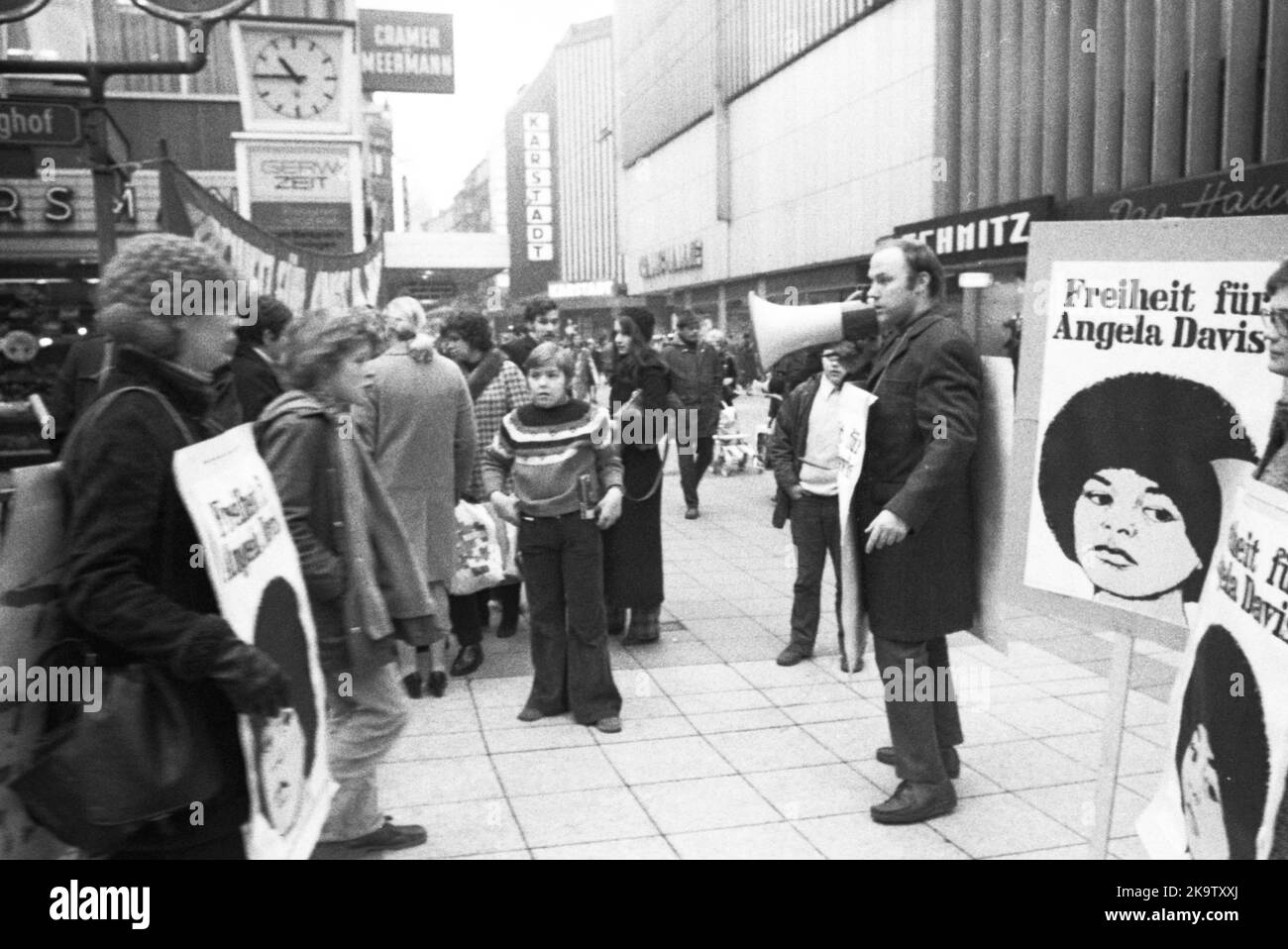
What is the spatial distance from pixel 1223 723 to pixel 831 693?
129 inches

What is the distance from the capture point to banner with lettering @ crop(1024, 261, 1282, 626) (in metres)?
2.57

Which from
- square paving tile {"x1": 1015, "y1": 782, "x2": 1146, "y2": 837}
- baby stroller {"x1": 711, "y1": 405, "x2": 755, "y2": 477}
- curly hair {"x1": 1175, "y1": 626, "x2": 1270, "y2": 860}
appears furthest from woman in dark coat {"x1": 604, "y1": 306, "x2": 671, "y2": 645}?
baby stroller {"x1": 711, "y1": 405, "x2": 755, "y2": 477}

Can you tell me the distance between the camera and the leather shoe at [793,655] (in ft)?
18.8

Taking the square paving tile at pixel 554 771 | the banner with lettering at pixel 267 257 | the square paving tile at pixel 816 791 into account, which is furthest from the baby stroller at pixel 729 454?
the square paving tile at pixel 816 791

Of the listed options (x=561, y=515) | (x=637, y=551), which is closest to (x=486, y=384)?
(x=637, y=551)

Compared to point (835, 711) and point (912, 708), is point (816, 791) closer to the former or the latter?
point (912, 708)

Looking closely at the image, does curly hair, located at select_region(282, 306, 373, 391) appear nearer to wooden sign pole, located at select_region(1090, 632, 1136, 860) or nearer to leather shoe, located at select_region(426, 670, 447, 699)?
leather shoe, located at select_region(426, 670, 447, 699)

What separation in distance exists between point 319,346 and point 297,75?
5.92 meters

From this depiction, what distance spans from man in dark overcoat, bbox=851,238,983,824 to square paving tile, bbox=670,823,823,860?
34cm

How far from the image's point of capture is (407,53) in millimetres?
19281

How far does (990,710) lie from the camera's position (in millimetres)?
4996

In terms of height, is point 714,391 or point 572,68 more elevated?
point 572,68
